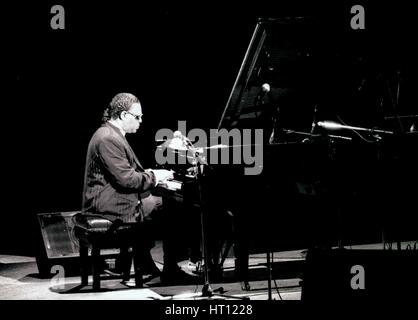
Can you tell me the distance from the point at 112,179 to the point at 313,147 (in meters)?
1.61

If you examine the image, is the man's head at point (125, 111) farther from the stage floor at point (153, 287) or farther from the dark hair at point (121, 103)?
the stage floor at point (153, 287)

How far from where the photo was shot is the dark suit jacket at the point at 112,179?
14.1 ft

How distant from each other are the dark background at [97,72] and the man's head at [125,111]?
173cm

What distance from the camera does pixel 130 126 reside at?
4.55 metres

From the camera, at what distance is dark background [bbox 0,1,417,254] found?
19.7 feet

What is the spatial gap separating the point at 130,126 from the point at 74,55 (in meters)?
2.01

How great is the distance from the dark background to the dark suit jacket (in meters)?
1.57

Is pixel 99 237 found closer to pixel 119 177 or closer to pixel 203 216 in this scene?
pixel 119 177

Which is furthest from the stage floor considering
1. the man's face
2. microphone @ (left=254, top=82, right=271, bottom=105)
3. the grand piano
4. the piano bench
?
microphone @ (left=254, top=82, right=271, bottom=105)

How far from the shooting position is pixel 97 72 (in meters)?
6.22

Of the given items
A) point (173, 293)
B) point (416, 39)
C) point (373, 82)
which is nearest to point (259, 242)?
point (173, 293)

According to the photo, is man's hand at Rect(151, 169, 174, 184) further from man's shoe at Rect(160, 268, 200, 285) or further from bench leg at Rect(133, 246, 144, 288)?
man's shoe at Rect(160, 268, 200, 285)

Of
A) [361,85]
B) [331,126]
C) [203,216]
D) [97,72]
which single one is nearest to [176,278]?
[203,216]

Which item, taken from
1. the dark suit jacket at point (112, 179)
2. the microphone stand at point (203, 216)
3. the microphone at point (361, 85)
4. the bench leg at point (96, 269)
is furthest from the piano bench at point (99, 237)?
the microphone at point (361, 85)
